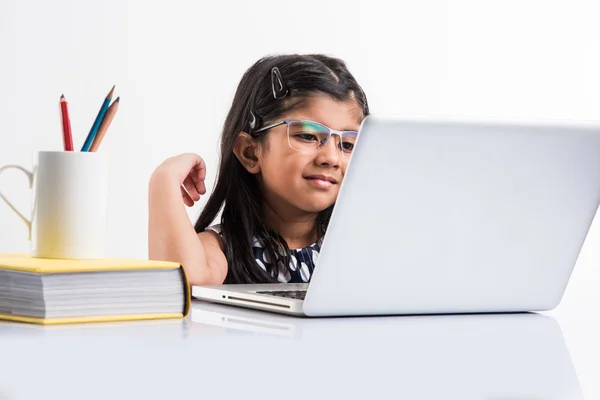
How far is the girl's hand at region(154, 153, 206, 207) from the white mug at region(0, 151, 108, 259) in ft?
1.79

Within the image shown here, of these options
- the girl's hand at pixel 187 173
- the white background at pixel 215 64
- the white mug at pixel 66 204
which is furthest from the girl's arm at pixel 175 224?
the white background at pixel 215 64

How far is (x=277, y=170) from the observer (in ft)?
5.76

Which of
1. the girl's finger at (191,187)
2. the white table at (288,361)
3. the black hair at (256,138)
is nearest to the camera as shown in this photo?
the white table at (288,361)

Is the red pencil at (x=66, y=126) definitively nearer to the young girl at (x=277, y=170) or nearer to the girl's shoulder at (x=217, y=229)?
the young girl at (x=277, y=170)

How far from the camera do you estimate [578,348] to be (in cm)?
83

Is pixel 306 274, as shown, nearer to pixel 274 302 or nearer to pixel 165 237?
pixel 165 237

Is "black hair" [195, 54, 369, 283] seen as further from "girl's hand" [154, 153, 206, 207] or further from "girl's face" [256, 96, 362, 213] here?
"girl's hand" [154, 153, 206, 207]

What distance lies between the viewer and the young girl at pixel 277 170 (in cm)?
166

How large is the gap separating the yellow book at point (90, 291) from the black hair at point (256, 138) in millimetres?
802

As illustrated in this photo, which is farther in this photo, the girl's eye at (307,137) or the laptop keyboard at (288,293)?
the girl's eye at (307,137)

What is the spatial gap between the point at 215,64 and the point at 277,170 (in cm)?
242

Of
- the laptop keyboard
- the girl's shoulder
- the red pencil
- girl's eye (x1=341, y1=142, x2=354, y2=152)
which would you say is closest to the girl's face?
girl's eye (x1=341, y1=142, x2=354, y2=152)

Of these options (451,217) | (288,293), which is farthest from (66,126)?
(451,217)

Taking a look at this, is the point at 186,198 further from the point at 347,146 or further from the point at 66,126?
the point at 66,126
